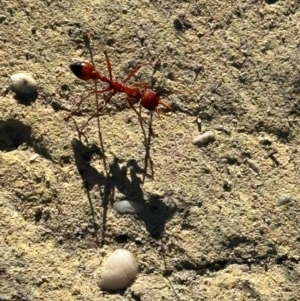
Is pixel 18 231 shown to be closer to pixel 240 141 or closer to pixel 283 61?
pixel 240 141

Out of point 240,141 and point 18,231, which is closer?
point 18,231

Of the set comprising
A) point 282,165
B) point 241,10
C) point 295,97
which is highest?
point 241,10

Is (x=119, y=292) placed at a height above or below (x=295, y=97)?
below

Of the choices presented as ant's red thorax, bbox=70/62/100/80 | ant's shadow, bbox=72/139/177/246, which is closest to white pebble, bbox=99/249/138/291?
ant's shadow, bbox=72/139/177/246

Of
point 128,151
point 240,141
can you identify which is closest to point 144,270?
point 128,151

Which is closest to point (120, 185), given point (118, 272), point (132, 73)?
point (118, 272)

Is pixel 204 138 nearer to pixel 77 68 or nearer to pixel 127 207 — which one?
pixel 127 207

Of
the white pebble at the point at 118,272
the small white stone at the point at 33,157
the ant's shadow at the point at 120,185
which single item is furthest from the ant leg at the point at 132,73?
the white pebble at the point at 118,272
